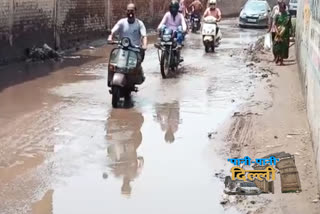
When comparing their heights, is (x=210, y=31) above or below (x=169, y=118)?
above

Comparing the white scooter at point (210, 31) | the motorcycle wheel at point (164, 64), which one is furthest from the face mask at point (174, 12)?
the white scooter at point (210, 31)

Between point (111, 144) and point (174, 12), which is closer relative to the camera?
point (111, 144)

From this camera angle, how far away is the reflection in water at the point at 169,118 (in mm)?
8789

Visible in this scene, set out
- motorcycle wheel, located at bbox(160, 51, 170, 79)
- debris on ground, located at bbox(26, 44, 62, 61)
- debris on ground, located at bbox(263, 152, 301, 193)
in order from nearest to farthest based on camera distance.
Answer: debris on ground, located at bbox(263, 152, 301, 193)
motorcycle wheel, located at bbox(160, 51, 170, 79)
debris on ground, located at bbox(26, 44, 62, 61)

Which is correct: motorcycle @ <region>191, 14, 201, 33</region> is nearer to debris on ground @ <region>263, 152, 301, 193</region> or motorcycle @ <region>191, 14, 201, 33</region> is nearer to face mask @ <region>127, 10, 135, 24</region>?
face mask @ <region>127, 10, 135, 24</region>

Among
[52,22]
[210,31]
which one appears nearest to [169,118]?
[210,31]

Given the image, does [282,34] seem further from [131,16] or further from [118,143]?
[118,143]

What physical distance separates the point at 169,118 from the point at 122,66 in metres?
1.33

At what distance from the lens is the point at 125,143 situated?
8125mm

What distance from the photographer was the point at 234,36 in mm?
25469

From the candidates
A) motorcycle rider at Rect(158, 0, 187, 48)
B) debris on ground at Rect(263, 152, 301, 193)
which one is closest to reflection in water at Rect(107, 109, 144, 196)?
debris on ground at Rect(263, 152, 301, 193)

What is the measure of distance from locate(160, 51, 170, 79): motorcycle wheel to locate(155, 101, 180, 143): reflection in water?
2592 mm

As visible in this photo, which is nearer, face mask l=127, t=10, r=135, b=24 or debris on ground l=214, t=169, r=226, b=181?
debris on ground l=214, t=169, r=226, b=181

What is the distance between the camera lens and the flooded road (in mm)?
6051
